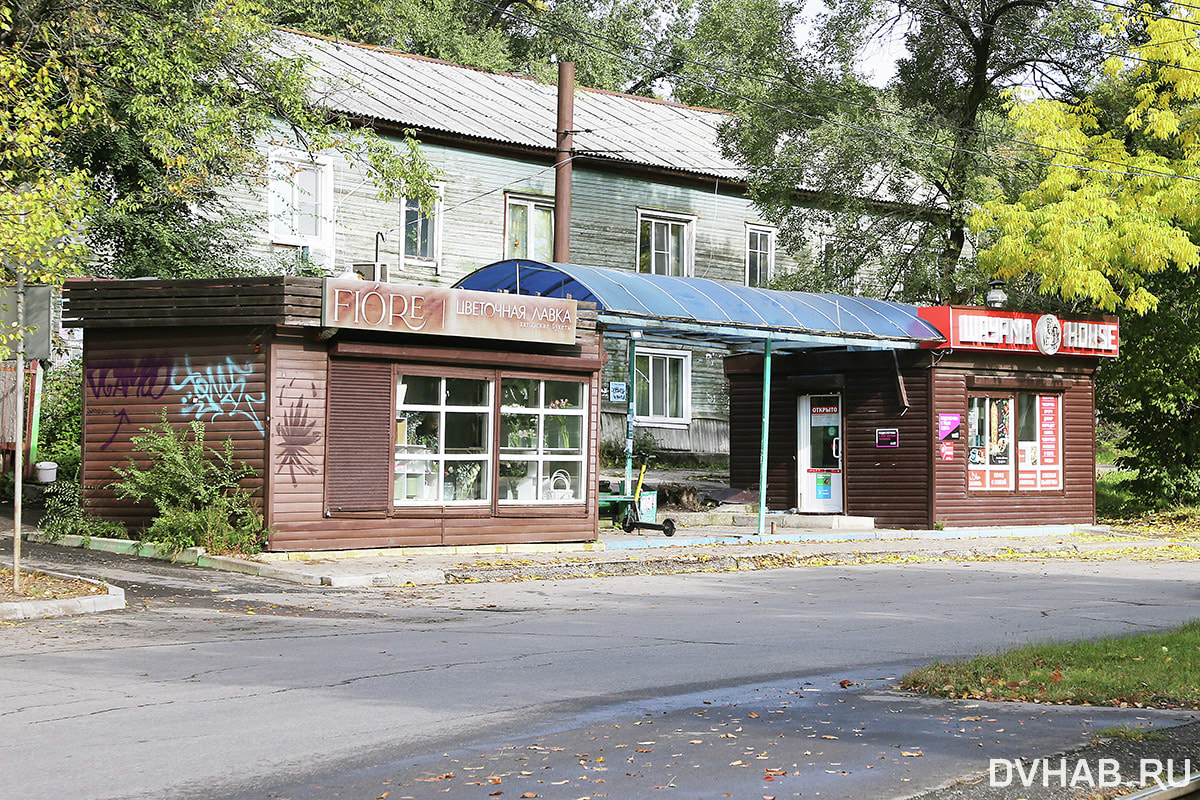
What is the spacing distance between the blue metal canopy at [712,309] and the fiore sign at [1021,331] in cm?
40

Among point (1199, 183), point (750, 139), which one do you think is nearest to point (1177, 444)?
point (1199, 183)

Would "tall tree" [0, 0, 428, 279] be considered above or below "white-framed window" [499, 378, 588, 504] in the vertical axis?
above

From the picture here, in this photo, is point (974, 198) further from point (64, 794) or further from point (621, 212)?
point (64, 794)

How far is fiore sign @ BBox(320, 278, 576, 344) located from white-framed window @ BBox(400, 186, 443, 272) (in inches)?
487

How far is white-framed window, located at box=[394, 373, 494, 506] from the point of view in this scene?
18156mm

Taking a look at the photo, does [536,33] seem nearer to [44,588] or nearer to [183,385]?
[183,385]

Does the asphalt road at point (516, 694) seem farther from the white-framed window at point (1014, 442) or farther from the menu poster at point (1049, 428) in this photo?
the menu poster at point (1049, 428)

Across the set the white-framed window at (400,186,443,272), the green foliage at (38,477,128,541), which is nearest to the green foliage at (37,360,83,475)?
the green foliage at (38,477,128,541)

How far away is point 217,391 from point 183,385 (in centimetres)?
60

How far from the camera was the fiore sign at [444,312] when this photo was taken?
17.0m

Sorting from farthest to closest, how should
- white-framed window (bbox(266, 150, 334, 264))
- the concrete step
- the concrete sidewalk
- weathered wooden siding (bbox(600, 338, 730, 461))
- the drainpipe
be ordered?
weathered wooden siding (bbox(600, 338, 730, 461)) < white-framed window (bbox(266, 150, 334, 264)) < the drainpipe < the concrete step < the concrete sidewalk

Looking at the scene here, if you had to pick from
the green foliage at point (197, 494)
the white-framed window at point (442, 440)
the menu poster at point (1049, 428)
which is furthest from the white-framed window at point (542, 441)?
the menu poster at point (1049, 428)

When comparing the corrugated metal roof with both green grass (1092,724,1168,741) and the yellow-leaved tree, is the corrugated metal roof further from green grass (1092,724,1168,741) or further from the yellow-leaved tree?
green grass (1092,724,1168,741)

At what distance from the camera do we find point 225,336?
17.2 metres
